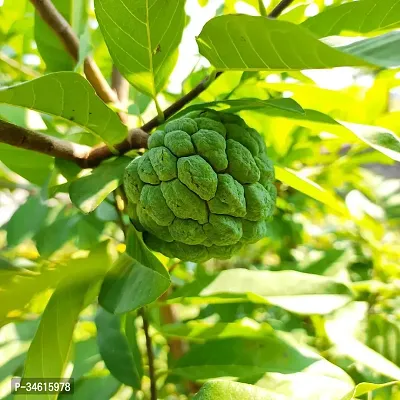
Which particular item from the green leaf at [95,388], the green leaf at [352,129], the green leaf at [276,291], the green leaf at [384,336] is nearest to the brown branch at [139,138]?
the green leaf at [352,129]

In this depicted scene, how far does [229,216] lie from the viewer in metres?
0.79

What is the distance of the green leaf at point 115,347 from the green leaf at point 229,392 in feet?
1.38

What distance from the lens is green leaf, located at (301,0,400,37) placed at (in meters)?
0.77

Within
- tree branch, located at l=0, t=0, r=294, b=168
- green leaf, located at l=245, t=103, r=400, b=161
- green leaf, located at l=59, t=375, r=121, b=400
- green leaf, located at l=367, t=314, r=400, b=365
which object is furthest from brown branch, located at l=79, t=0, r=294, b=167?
green leaf, located at l=367, t=314, r=400, b=365

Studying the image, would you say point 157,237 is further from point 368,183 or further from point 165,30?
point 368,183

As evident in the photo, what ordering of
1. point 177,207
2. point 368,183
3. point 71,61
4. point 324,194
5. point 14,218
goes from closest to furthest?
point 177,207
point 324,194
point 71,61
point 14,218
point 368,183

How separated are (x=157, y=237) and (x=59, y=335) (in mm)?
233

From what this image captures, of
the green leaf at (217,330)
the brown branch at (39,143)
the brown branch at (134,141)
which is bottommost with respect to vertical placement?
Result: the green leaf at (217,330)

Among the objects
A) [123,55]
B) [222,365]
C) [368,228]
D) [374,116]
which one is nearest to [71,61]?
[123,55]

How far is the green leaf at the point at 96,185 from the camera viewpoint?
0.77 m

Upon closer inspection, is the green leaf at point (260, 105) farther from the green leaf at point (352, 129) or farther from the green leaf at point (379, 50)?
the green leaf at point (379, 50)

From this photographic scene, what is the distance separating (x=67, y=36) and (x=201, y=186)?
51 cm

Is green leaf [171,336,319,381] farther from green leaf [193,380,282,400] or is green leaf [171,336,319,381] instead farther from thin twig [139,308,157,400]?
green leaf [193,380,282,400]

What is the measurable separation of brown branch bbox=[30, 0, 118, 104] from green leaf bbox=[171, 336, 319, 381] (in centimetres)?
58
